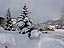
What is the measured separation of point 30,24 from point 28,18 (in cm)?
189

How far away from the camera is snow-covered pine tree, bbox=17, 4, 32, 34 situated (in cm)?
3425

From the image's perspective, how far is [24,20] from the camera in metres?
34.8

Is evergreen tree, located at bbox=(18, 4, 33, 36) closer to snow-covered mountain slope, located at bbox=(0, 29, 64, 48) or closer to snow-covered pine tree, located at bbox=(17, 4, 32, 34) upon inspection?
snow-covered pine tree, located at bbox=(17, 4, 32, 34)

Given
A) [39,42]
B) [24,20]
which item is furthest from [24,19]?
[39,42]

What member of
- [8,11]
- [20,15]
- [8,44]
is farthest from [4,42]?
[8,11]

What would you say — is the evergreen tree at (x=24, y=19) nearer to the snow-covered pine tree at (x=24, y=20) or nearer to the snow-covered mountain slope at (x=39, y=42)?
the snow-covered pine tree at (x=24, y=20)

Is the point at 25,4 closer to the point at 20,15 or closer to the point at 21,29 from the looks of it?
the point at 20,15

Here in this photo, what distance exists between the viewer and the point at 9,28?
5591cm

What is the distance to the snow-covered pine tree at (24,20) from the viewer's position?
34.2 metres

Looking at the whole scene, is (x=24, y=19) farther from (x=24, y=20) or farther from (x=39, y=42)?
(x=39, y=42)

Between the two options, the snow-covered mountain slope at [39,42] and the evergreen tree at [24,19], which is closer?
the snow-covered mountain slope at [39,42]

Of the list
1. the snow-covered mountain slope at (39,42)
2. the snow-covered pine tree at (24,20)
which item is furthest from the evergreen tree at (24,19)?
the snow-covered mountain slope at (39,42)

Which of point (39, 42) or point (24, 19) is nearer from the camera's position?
point (39, 42)

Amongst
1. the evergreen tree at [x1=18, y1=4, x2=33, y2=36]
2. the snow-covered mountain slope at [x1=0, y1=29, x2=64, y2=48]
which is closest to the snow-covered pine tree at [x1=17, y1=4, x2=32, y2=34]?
the evergreen tree at [x1=18, y1=4, x2=33, y2=36]
